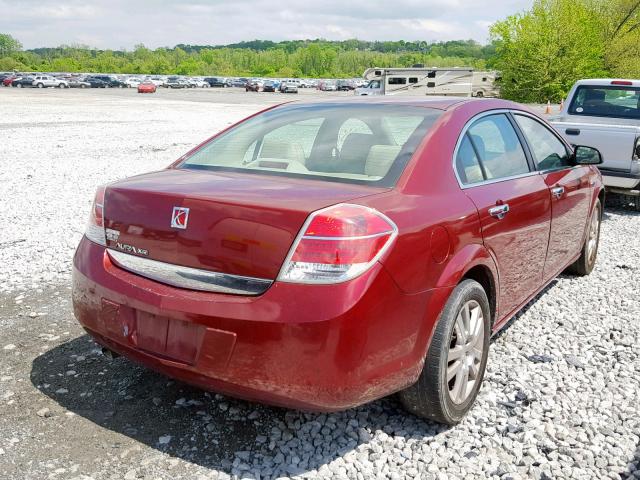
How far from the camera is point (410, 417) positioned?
10.9 ft

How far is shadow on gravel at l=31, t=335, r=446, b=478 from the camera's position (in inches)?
117

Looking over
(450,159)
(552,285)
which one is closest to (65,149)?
(552,285)

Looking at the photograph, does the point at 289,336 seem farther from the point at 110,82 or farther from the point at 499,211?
the point at 110,82

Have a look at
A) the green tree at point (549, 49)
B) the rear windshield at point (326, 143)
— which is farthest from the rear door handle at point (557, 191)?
the green tree at point (549, 49)

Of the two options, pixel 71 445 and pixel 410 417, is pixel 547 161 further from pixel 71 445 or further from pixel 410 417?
pixel 71 445

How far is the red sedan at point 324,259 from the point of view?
2.54m

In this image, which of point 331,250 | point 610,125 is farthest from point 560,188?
point 610,125

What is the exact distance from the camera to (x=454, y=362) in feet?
10.5

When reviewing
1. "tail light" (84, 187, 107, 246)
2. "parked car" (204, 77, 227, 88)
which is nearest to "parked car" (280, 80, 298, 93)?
"parked car" (204, 77, 227, 88)

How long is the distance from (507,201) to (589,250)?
258 cm

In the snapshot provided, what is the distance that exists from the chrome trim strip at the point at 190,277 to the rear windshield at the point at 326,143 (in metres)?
0.76

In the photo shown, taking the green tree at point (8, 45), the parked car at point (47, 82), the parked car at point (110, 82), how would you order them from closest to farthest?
the parked car at point (47, 82), the parked car at point (110, 82), the green tree at point (8, 45)

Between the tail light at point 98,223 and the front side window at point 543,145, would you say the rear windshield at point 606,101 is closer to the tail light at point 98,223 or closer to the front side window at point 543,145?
the front side window at point 543,145

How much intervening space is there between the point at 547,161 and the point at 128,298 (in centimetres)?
316
